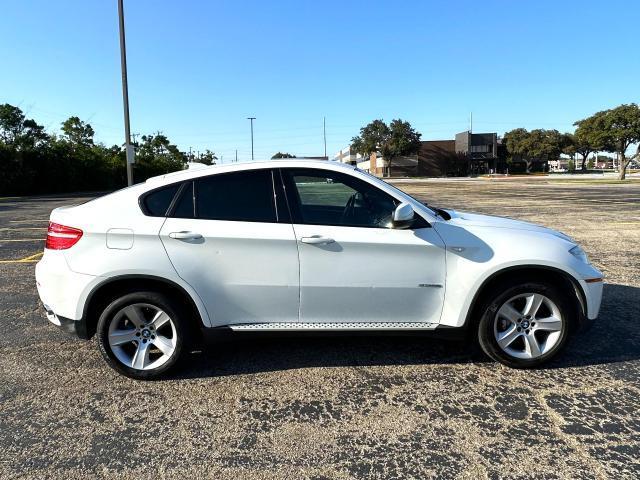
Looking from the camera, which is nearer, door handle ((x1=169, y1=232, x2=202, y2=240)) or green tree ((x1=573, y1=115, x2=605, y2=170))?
door handle ((x1=169, y1=232, x2=202, y2=240))

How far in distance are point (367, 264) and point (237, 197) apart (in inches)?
45.0

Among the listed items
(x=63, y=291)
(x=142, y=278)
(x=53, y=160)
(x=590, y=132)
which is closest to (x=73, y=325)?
(x=63, y=291)

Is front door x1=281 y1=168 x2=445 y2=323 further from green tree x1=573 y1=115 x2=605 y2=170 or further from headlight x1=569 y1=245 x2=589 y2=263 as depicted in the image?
green tree x1=573 y1=115 x2=605 y2=170

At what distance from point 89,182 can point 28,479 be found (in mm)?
50933

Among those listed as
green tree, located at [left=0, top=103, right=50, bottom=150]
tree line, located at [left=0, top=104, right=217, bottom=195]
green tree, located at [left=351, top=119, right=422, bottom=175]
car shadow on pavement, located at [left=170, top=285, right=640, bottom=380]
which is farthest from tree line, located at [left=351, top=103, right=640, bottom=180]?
car shadow on pavement, located at [left=170, top=285, right=640, bottom=380]

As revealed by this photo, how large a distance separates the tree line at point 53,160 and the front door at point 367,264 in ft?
140

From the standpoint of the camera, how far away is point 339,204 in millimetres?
3828

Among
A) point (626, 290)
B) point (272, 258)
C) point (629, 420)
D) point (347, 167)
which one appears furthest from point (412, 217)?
point (626, 290)

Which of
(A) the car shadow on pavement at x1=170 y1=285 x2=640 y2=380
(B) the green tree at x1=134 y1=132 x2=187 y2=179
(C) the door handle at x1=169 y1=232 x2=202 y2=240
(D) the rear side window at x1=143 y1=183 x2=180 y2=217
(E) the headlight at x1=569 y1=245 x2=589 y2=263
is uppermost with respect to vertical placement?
(B) the green tree at x1=134 y1=132 x2=187 y2=179

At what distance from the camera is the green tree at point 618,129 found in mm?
43438

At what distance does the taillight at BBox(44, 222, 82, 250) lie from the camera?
11.4ft

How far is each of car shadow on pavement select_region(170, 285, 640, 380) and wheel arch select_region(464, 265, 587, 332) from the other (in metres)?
0.46

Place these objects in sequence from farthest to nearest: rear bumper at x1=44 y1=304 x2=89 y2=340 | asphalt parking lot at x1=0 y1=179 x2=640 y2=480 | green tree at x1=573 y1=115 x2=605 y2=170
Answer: green tree at x1=573 y1=115 x2=605 y2=170, rear bumper at x1=44 y1=304 x2=89 y2=340, asphalt parking lot at x1=0 y1=179 x2=640 y2=480

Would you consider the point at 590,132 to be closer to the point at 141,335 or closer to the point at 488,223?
the point at 488,223
